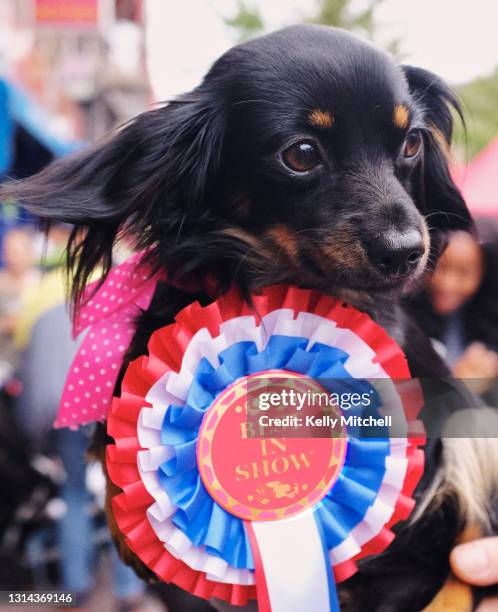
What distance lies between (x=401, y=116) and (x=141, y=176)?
294 mm

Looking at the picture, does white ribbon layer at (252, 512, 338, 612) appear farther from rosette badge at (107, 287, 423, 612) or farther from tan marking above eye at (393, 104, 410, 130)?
tan marking above eye at (393, 104, 410, 130)

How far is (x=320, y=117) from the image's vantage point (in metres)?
0.69

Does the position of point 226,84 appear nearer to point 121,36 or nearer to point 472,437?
point 121,36

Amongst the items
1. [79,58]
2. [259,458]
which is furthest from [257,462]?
[79,58]

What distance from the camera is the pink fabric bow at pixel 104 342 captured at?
81 cm

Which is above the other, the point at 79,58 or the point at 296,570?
the point at 79,58

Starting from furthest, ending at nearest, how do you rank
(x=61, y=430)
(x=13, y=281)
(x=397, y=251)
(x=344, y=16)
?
(x=13, y=281) → (x=61, y=430) → (x=344, y=16) → (x=397, y=251)

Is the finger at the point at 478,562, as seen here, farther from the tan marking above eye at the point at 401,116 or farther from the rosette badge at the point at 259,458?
the tan marking above eye at the point at 401,116

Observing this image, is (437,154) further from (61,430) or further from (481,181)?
(61,430)

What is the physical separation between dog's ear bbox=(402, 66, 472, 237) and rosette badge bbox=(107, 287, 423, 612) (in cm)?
17

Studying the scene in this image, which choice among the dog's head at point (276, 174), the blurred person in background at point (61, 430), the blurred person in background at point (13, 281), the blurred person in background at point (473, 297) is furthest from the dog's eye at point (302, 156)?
the blurred person in background at point (13, 281)

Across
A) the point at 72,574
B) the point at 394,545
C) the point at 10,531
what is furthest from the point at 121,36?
the point at 10,531

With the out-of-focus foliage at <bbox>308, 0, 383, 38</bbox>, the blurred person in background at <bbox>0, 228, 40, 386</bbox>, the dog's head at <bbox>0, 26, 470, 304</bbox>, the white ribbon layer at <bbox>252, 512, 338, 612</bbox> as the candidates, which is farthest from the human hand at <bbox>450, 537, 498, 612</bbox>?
the blurred person in background at <bbox>0, 228, 40, 386</bbox>

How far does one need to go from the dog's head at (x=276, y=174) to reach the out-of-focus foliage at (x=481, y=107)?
7cm
